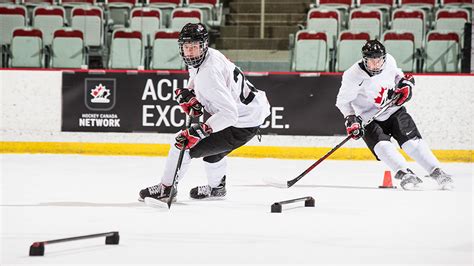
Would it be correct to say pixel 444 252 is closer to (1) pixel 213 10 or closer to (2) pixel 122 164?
(2) pixel 122 164

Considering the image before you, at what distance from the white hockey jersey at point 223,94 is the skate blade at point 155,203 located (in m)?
0.51

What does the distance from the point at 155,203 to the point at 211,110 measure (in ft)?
2.18

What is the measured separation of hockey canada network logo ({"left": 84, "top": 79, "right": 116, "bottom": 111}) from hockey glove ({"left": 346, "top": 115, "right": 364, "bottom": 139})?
137 inches

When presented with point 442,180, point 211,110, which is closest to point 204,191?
point 211,110

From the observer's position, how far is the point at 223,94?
439 centimetres

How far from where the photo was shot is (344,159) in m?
7.94

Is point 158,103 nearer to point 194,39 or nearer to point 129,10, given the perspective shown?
point 129,10

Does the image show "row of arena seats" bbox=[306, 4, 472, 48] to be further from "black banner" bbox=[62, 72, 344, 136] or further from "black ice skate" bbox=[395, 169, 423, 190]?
"black ice skate" bbox=[395, 169, 423, 190]

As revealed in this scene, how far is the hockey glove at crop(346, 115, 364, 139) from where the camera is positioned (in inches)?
207

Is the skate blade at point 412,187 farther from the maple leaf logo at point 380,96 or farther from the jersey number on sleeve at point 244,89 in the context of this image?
the jersey number on sleeve at point 244,89

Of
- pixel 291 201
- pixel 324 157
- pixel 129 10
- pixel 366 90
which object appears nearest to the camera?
pixel 291 201

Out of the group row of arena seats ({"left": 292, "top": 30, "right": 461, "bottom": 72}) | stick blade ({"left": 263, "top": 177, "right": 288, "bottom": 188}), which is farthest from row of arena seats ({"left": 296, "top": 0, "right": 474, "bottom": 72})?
stick blade ({"left": 263, "top": 177, "right": 288, "bottom": 188})

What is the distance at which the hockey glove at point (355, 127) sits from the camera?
525 cm

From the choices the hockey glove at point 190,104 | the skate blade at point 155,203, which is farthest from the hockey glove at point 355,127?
the skate blade at point 155,203
